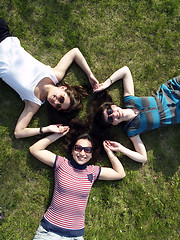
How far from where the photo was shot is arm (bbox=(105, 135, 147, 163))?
14.6 feet

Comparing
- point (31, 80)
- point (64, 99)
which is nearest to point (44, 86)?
point (31, 80)

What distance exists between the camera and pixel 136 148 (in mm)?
4582

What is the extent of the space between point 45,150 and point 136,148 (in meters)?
2.17

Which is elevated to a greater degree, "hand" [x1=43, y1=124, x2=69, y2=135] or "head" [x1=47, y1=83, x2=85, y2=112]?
"head" [x1=47, y1=83, x2=85, y2=112]

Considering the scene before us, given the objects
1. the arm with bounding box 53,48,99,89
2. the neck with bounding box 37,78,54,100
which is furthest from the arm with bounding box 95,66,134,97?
the neck with bounding box 37,78,54,100

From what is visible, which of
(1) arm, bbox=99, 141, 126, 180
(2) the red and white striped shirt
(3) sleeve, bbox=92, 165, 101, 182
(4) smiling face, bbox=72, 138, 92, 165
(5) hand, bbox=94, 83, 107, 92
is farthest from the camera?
(5) hand, bbox=94, 83, 107, 92

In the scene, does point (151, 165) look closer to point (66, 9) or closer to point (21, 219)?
point (21, 219)

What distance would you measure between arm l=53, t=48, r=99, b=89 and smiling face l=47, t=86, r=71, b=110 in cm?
56

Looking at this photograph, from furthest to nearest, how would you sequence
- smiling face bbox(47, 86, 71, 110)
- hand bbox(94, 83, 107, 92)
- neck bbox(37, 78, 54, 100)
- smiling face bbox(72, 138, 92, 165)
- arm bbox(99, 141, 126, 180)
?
hand bbox(94, 83, 107, 92), arm bbox(99, 141, 126, 180), neck bbox(37, 78, 54, 100), smiling face bbox(72, 138, 92, 165), smiling face bbox(47, 86, 71, 110)

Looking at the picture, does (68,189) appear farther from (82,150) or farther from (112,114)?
(112,114)

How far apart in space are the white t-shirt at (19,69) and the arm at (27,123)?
0.22 m

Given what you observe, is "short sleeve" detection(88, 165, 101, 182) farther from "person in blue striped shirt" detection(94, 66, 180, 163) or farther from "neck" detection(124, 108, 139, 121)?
"neck" detection(124, 108, 139, 121)

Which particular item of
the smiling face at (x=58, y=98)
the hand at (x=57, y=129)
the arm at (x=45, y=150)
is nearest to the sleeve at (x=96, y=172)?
the arm at (x=45, y=150)


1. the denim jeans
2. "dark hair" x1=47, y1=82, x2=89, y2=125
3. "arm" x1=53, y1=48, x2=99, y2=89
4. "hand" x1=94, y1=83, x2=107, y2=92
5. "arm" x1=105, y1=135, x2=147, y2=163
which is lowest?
the denim jeans
